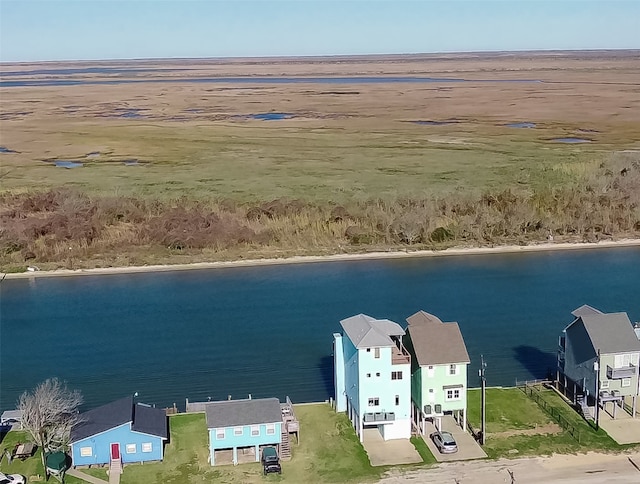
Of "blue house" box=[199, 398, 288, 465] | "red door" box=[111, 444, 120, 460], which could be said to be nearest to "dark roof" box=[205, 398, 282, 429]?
"blue house" box=[199, 398, 288, 465]

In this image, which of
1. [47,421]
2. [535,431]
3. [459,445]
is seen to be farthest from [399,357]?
[47,421]

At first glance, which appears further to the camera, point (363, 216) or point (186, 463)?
point (363, 216)

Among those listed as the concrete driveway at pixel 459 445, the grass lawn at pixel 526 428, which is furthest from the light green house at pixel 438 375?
the grass lawn at pixel 526 428

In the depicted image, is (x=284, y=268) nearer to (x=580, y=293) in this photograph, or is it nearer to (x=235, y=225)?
(x=235, y=225)

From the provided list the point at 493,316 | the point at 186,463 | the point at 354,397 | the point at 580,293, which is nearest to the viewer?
the point at 186,463

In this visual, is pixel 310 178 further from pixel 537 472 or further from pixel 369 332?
pixel 537 472

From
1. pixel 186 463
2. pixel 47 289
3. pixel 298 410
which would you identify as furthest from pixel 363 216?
pixel 186 463

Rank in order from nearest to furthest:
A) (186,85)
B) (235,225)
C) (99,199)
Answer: (235,225), (99,199), (186,85)

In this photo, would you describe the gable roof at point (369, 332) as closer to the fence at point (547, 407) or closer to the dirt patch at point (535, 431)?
the dirt patch at point (535, 431)
